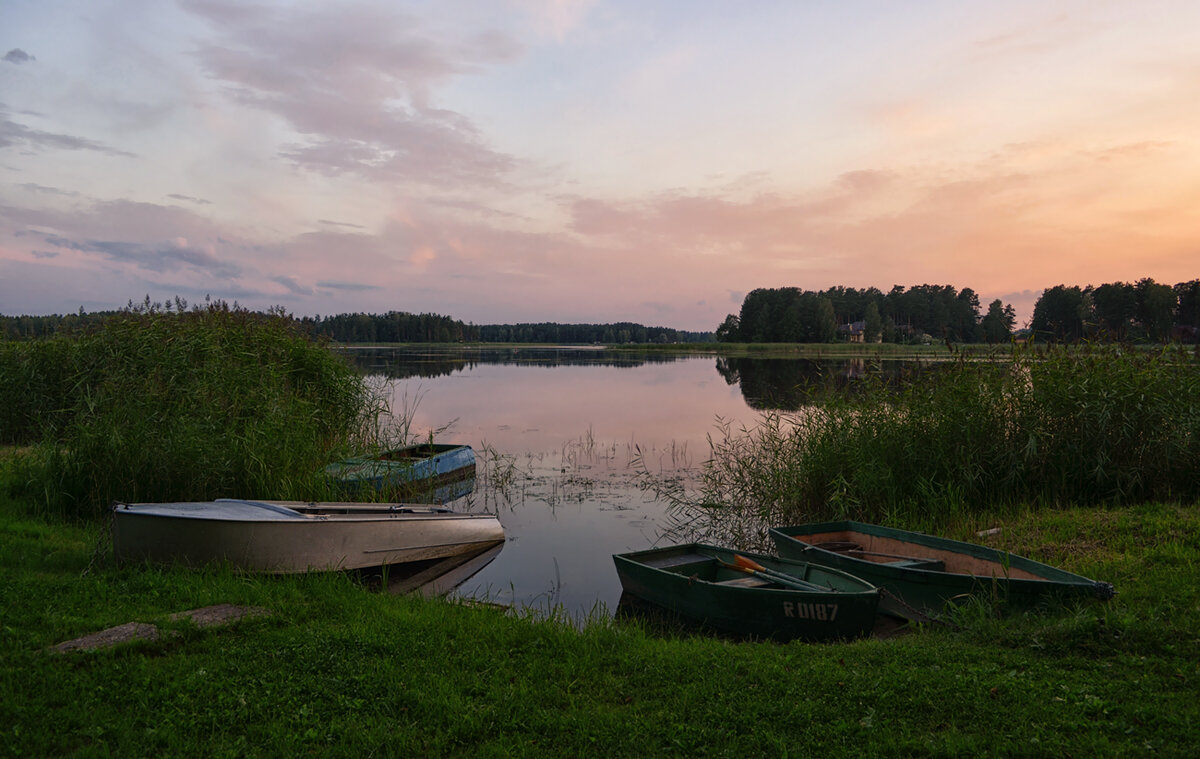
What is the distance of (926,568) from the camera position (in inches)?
329

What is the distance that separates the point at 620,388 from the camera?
1775 inches

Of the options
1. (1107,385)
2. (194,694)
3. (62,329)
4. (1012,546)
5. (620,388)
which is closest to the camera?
(194,694)

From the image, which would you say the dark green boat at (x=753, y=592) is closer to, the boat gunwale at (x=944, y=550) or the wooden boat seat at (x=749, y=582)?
the wooden boat seat at (x=749, y=582)

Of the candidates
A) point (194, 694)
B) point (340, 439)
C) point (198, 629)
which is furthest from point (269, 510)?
point (340, 439)

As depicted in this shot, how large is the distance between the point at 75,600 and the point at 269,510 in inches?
97.2

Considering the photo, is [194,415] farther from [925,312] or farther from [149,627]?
[925,312]

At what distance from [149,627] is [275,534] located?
233 cm

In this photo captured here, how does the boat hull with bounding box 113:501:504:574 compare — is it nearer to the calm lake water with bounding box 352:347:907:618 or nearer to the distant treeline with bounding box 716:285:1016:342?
the calm lake water with bounding box 352:347:907:618

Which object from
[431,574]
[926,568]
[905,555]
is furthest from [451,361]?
[926,568]

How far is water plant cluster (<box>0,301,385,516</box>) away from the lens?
976 centimetres

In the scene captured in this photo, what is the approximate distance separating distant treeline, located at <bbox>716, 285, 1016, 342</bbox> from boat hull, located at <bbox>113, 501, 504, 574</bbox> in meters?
94.0

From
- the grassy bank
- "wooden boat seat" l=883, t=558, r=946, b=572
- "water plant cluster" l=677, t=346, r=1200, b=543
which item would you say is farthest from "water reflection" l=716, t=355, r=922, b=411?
the grassy bank

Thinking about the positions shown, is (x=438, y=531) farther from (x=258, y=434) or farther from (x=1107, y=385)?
(x=1107, y=385)

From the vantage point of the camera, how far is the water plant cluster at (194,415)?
32.0 ft
